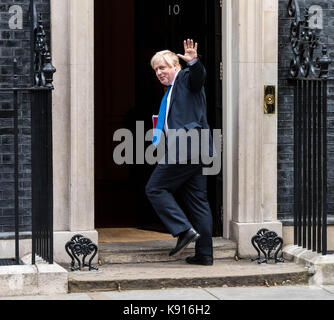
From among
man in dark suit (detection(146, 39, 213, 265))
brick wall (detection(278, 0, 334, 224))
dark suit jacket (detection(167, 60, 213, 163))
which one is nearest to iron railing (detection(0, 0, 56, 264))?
man in dark suit (detection(146, 39, 213, 265))

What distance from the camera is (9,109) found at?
8156 mm

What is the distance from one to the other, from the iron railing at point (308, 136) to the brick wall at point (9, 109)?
2.25 meters

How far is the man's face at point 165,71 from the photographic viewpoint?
8.07 meters

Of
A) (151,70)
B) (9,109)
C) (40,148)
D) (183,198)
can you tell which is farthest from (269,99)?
(9,109)

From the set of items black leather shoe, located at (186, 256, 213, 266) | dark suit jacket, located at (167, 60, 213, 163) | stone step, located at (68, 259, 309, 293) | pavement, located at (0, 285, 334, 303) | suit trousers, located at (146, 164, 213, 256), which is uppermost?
dark suit jacket, located at (167, 60, 213, 163)

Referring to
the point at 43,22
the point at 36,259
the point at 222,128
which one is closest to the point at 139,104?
the point at 222,128

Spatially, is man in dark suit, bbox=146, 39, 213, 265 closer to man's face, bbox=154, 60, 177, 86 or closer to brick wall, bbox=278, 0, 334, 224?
man's face, bbox=154, 60, 177, 86

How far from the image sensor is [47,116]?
764cm

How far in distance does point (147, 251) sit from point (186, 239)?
61 cm

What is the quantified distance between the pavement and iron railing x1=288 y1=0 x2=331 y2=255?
0.61 meters

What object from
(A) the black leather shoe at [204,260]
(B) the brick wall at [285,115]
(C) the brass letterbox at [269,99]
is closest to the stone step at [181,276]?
(A) the black leather shoe at [204,260]

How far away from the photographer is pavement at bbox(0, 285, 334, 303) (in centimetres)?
732

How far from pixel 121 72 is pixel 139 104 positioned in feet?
16.1

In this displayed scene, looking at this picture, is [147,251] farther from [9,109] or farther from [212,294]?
[9,109]
